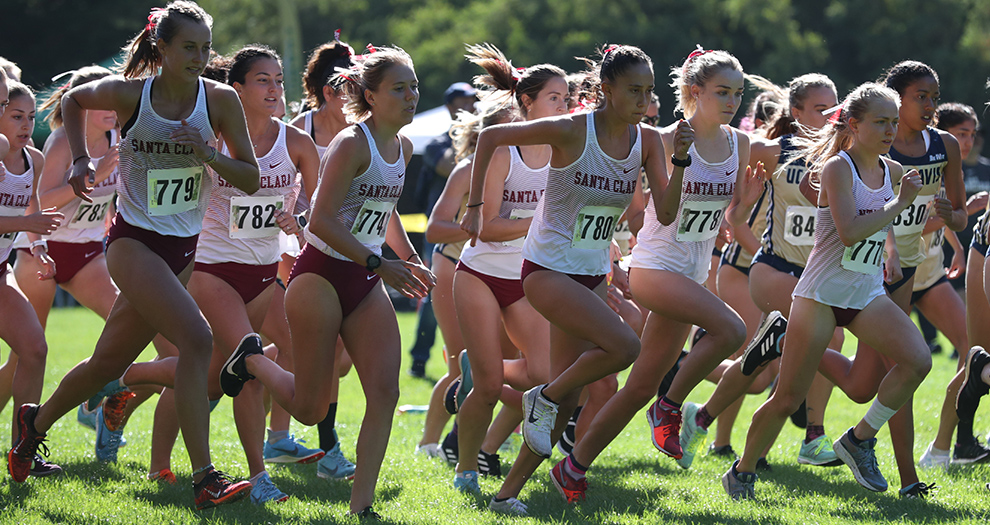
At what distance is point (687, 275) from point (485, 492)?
148 cm

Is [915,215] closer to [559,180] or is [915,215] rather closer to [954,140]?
[954,140]

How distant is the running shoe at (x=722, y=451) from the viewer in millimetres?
6734

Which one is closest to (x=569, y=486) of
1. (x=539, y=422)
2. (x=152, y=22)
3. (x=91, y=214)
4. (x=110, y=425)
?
(x=539, y=422)

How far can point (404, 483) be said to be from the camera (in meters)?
5.68

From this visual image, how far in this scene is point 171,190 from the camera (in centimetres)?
477

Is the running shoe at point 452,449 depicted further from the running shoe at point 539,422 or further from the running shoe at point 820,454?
the running shoe at point 820,454

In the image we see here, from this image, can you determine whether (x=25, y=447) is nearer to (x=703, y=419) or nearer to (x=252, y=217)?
(x=252, y=217)

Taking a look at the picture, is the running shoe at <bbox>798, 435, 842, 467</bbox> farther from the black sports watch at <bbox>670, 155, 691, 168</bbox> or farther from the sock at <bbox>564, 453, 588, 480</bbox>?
the black sports watch at <bbox>670, 155, 691, 168</bbox>

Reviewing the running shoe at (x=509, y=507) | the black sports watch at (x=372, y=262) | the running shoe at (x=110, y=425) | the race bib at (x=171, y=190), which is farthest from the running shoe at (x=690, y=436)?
the running shoe at (x=110, y=425)

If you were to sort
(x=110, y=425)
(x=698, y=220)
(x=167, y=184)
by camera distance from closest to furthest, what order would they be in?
(x=167, y=184), (x=698, y=220), (x=110, y=425)

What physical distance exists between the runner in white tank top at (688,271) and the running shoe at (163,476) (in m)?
1.95

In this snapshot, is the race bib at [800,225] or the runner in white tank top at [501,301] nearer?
the runner in white tank top at [501,301]

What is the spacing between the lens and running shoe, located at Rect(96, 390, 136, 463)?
5.92 meters

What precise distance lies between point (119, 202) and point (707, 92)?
285 centimetres
